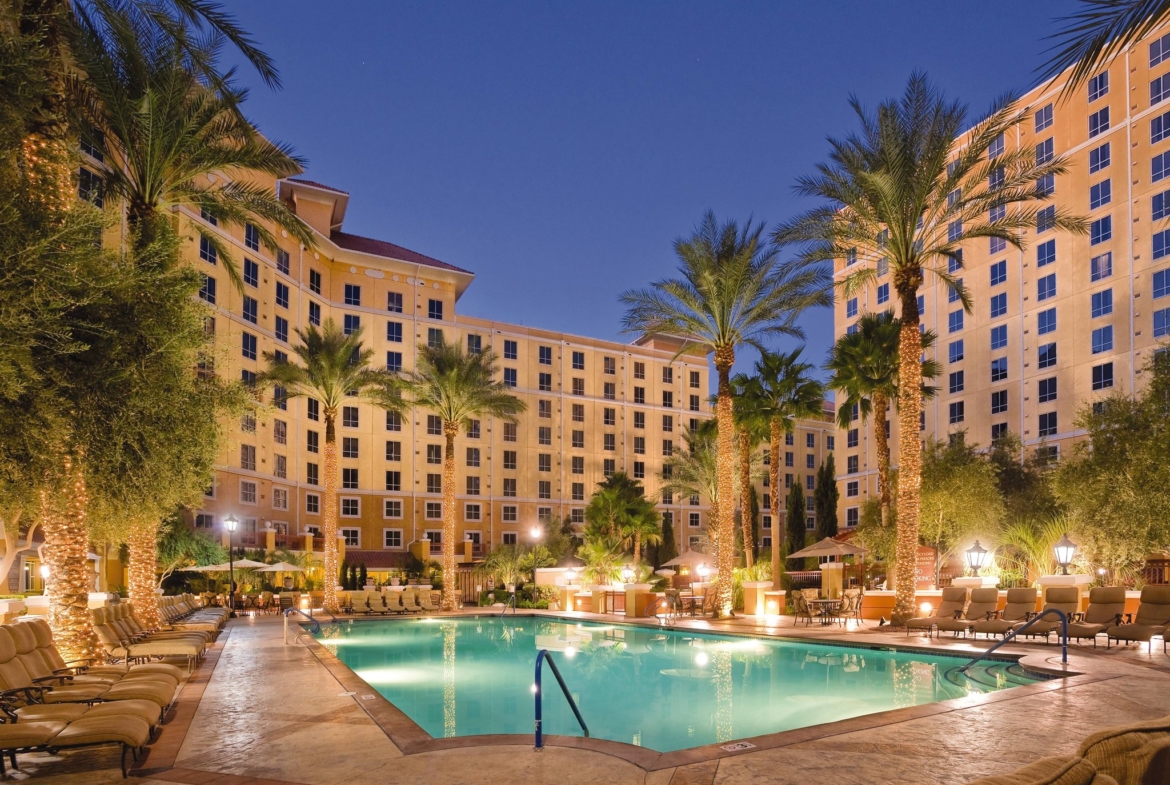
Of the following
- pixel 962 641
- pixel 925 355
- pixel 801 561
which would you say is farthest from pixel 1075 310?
pixel 962 641

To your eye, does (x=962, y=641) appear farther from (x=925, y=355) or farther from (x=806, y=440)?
(x=806, y=440)

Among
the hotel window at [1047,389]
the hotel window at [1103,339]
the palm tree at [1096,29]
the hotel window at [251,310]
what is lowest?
the palm tree at [1096,29]

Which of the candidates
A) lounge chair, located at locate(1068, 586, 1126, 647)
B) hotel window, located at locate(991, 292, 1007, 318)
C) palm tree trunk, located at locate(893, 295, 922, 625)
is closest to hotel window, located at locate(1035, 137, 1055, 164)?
hotel window, located at locate(991, 292, 1007, 318)

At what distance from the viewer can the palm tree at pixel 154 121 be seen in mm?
13893

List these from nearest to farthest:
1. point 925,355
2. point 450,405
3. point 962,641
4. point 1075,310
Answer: point 962,641 → point 450,405 → point 1075,310 → point 925,355

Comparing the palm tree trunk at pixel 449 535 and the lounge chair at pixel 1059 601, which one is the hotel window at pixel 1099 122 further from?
the lounge chair at pixel 1059 601

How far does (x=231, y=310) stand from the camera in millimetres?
47250

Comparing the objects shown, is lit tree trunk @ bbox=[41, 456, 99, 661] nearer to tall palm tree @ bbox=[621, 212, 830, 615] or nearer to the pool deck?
the pool deck

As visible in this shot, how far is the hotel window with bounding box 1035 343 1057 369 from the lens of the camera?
52.0 metres

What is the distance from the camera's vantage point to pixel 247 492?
48312mm

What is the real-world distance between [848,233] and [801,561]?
36.2 m

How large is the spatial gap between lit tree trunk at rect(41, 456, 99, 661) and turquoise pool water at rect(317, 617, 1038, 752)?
4470 mm

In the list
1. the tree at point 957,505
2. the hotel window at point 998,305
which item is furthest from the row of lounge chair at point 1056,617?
the hotel window at point 998,305

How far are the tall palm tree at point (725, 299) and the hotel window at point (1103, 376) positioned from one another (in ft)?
99.8
